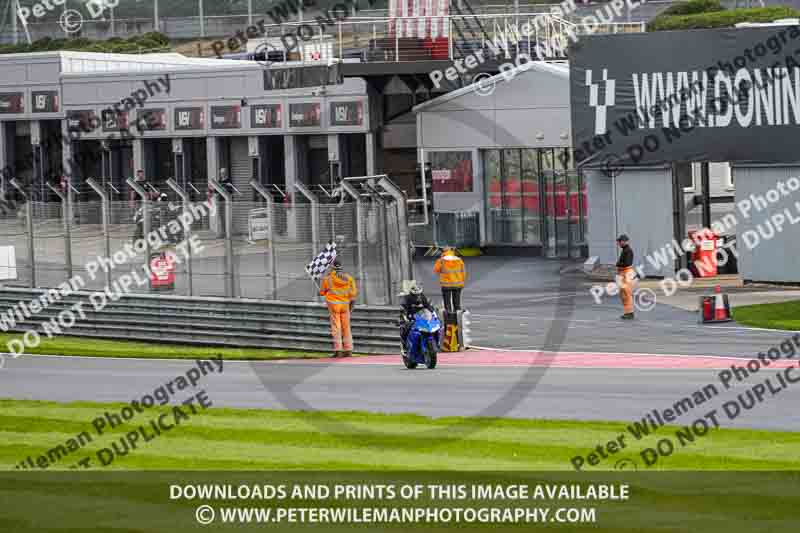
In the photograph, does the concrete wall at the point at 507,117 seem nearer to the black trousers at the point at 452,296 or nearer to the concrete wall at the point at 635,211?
the concrete wall at the point at 635,211

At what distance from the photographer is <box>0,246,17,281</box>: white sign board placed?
33.8 metres

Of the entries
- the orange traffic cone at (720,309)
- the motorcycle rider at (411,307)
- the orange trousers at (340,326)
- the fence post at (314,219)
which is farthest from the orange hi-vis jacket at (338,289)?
the orange traffic cone at (720,309)

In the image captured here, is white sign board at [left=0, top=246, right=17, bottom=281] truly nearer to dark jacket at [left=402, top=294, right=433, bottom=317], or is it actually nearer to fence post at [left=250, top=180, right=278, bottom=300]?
fence post at [left=250, top=180, right=278, bottom=300]

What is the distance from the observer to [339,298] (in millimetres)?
25922

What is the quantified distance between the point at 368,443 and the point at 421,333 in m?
7.40

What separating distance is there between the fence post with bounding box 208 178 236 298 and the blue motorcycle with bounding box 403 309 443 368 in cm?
652

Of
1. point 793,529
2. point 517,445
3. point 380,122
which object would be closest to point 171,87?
point 380,122

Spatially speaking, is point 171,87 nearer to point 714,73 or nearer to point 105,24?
point 714,73

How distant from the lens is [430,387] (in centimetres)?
2127

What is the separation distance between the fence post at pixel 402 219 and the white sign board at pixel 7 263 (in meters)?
10.7

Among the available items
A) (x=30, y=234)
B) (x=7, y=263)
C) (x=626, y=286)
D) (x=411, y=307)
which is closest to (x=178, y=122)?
(x=7, y=263)

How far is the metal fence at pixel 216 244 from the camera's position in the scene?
27297mm

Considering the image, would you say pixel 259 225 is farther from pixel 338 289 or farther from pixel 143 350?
pixel 338 289

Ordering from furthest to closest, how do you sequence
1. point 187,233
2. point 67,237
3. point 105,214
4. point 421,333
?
1. point 67,237
2. point 105,214
3. point 187,233
4. point 421,333
